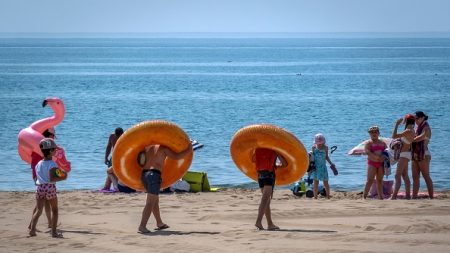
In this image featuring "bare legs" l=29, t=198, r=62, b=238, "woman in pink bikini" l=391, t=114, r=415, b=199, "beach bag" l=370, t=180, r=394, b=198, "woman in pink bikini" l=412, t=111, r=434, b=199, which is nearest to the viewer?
"bare legs" l=29, t=198, r=62, b=238

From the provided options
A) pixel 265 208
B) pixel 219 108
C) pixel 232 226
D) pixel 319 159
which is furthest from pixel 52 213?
pixel 219 108

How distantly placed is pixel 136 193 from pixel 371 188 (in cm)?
414

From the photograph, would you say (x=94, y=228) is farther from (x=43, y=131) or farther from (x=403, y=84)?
(x=403, y=84)

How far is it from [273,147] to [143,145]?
5.73 ft

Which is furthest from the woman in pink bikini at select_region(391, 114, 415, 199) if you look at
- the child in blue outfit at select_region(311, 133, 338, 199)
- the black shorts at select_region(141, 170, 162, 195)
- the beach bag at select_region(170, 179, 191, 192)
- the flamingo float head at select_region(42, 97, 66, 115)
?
the flamingo float head at select_region(42, 97, 66, 115)

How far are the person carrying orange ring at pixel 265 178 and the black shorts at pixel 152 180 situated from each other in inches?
52.0

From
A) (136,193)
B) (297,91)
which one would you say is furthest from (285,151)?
(297,91)

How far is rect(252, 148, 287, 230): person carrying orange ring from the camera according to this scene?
524 inches

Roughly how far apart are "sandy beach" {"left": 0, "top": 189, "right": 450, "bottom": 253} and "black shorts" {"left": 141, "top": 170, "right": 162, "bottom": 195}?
1.90 feet

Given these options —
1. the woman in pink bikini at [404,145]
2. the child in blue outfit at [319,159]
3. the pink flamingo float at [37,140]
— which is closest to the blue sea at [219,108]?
the child in blue outfit at [319,159]

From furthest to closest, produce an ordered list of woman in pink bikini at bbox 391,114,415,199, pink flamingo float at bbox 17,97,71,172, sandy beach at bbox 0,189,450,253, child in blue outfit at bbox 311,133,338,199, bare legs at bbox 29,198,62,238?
child in blue outfit at bbox 311,133,338,199
woman in pink bikini at bbox 391,114,415,199
pink flamingo float at bbox 17,97,71,172
bare legs at bbox 29,198,62,238
sandy beach at bbox 0,189,450,253

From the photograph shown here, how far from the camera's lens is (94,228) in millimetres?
13695

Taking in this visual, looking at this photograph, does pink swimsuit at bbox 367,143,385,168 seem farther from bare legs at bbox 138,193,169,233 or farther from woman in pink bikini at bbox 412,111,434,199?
bare legs at bbox 138,193,169,233

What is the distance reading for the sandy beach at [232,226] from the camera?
1212 cm
